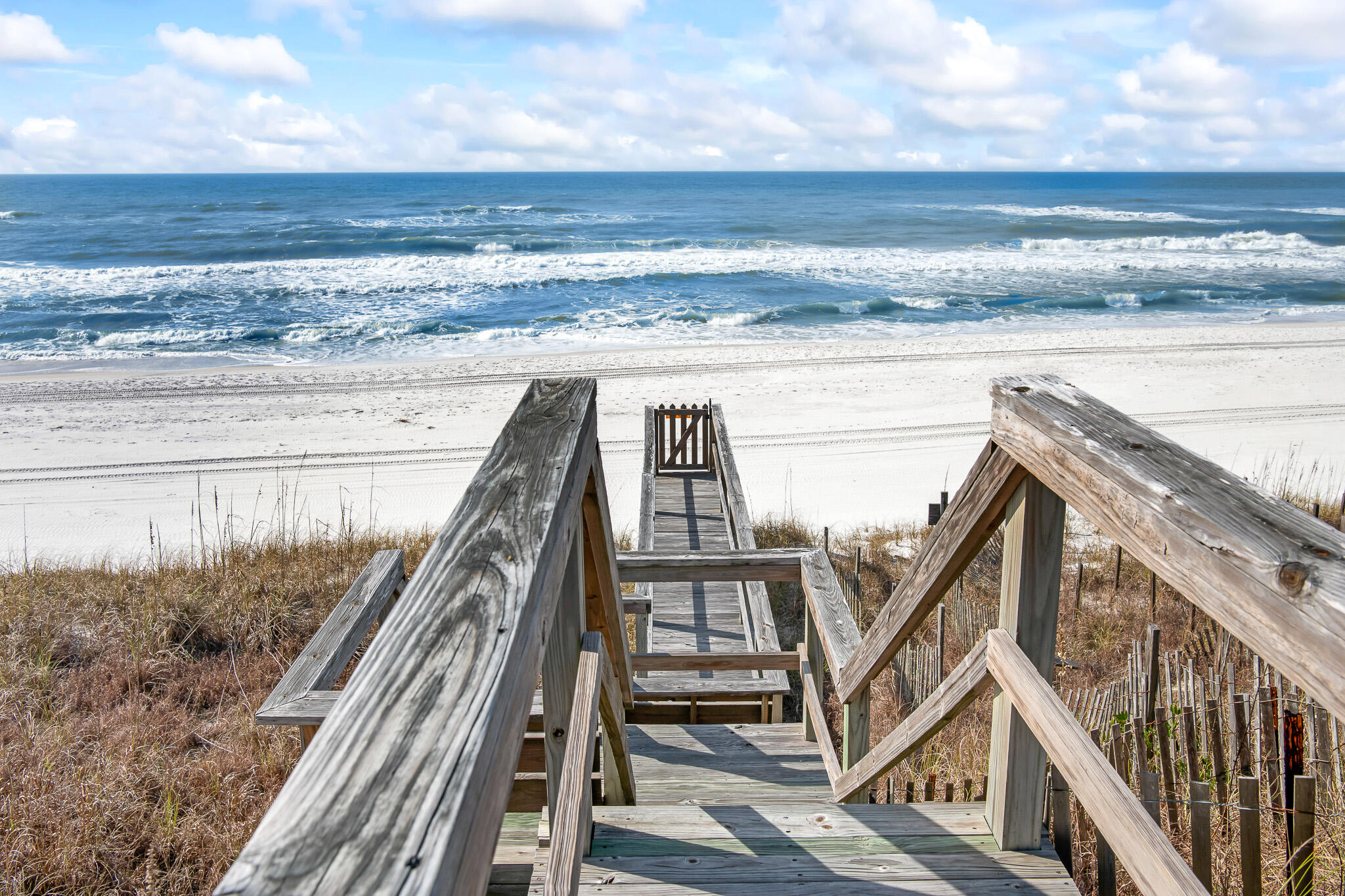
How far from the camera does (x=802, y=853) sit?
2078 mm

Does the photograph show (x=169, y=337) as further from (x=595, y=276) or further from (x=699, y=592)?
(x=699, y=592)

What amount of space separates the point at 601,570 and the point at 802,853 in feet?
2.86

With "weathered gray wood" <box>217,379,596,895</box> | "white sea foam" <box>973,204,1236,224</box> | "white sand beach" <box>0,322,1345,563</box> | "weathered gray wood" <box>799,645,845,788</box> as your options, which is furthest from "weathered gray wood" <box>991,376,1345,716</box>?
"white sea foam" <box>973,204,1236,224</box>

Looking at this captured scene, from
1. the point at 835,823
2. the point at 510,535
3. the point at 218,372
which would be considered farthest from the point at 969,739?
the point at 218,372

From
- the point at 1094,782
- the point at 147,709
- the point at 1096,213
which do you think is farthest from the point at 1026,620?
the point at 1096,213

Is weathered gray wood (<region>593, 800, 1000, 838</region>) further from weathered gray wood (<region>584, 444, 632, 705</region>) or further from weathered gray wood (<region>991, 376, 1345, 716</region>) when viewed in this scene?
weathered gray wood (<region>991, 376, 1345, 716</region>)

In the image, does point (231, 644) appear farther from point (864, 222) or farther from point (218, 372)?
point (864, 222)

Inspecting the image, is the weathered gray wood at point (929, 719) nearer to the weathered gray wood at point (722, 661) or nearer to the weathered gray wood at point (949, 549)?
the weathered gray wood at point (949, 549)

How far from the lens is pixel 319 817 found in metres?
0.66

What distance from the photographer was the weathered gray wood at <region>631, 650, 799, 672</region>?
425 centimetres

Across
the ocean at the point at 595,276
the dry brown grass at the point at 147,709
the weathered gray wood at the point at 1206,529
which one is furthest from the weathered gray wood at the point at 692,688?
the ocean at the point at 595,276

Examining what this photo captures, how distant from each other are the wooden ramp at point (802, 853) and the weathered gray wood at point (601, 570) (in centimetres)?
48

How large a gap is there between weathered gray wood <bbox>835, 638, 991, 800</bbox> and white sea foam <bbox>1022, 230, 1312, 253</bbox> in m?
41.4

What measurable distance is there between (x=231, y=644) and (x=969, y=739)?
4568 millimetres
